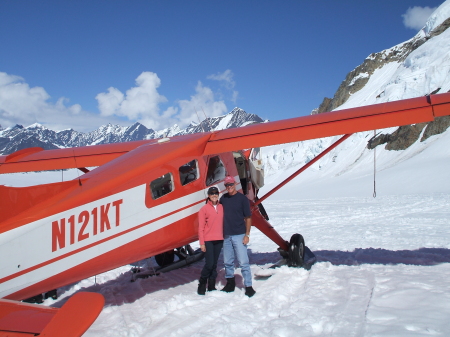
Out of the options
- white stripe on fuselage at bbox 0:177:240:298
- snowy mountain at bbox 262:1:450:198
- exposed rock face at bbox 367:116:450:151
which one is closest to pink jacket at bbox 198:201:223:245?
white stripe on fuselage at bbox 0:177:240:298

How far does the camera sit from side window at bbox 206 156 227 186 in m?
5.32

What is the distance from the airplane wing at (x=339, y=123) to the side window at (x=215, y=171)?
31 cm

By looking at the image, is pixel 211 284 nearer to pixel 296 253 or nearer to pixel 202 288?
pixel 202 288

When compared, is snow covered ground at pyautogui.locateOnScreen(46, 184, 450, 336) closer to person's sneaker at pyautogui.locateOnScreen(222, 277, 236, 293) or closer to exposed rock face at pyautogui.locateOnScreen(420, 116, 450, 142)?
person's sneaker at pyautogui.locateOnScreen(222, 277, 236, 293)

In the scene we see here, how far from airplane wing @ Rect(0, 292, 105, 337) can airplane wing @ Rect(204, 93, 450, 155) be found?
307 centimetres

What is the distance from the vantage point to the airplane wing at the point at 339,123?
4793 mm

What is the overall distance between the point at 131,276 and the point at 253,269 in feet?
7.07

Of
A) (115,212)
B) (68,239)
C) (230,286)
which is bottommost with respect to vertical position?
(230,286)

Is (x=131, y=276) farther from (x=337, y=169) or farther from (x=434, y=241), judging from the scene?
(x=337, y=169)

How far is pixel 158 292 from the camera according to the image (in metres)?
5.04

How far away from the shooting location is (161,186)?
4457 mm

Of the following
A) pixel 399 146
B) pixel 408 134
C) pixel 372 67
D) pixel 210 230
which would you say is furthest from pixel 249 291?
pixel 372 67

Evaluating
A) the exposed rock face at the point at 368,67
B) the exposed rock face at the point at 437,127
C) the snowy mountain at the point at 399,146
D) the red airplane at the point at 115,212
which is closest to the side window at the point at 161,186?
the red airplane at the point at 115,212

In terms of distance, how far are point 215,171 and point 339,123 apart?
2.01m
